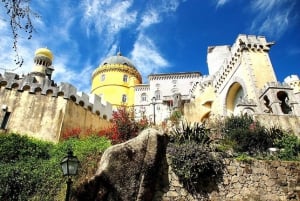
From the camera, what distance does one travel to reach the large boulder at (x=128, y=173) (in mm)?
6988

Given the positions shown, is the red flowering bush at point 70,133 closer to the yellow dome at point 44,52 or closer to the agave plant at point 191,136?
the agave plant at point 191,136

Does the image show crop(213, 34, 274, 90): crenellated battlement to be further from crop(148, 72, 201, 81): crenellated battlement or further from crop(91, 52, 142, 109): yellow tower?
crop(91, 52, 142, 109): yellow tower

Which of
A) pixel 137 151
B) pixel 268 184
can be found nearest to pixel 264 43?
pixel 268 184

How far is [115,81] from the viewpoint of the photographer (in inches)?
1849

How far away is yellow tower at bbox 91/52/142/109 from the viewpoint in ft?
153

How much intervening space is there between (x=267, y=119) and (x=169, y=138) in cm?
741

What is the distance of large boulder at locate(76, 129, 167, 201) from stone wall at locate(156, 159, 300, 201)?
651 millimetres

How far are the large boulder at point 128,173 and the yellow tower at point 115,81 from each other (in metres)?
37.9

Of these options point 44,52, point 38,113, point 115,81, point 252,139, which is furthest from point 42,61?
point 252,139

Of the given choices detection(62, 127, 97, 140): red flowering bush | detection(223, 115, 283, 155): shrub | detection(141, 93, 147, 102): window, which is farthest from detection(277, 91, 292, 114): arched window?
detection(141, 93, 147, 102): window

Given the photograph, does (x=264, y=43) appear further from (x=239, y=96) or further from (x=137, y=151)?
(x=137, y=151)

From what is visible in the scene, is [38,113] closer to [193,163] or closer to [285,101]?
[193,163]

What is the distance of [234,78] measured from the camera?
2128 centimetres

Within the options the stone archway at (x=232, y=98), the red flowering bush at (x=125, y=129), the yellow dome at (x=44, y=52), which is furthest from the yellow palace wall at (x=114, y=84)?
the red flowering bush at (x=125, y=129)
